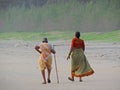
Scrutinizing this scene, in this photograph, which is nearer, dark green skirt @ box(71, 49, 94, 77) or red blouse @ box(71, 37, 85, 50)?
red blouse @ box(71, 37, 85, 50)

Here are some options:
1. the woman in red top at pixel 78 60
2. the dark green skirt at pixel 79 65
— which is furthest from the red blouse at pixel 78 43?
the dark green skirt at pixel 79 65

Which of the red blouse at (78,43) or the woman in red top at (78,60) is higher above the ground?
the red blouse at (78,43)

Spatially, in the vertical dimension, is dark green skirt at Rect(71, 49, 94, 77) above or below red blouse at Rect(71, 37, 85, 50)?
below

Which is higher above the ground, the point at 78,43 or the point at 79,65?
the point at 78,43

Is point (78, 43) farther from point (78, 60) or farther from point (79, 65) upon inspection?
point (79, 65)

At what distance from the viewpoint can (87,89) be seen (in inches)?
459

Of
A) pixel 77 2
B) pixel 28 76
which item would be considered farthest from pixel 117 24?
pixel 28 76

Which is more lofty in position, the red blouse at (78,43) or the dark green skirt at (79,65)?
the red blouse at (78,43)

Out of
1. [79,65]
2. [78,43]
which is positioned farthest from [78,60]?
[78,43]

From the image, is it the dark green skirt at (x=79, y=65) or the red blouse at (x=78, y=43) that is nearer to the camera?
the red blouse at (x=78, y=43)

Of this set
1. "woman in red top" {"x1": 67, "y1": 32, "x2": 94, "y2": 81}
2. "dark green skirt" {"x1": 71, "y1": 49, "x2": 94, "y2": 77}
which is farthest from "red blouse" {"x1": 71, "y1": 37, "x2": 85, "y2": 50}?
"dark green skirt" {"x1": 71, "y1": 49, "x2": 94, "y2": 77}

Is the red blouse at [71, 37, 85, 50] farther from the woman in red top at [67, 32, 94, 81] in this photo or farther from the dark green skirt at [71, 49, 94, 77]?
the dark green skirt at [71, 49, 94, 77]

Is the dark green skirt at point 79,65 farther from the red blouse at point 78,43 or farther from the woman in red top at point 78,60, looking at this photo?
the red blouse at point 78,43

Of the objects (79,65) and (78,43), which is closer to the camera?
(78,43)
